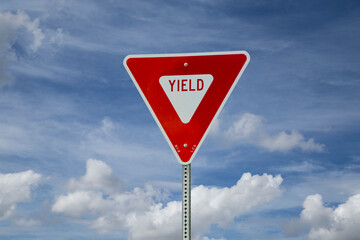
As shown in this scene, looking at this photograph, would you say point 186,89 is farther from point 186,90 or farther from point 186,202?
point 186,202

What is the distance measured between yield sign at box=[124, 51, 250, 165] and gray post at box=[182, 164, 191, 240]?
0.37ft

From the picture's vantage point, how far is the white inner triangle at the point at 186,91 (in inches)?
186

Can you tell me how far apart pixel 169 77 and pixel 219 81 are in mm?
580

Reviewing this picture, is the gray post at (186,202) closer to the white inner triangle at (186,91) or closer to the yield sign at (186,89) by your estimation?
the yield sign at (186,89)

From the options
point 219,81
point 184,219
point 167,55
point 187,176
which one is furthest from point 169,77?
point 184,219

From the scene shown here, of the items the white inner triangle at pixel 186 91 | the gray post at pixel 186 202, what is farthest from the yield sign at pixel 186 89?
the gray post at pixel 186 202

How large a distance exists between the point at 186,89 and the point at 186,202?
4.16ft

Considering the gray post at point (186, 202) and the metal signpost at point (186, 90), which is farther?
the metal signpost at point (186, 90)

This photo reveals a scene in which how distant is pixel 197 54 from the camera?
15.9ft

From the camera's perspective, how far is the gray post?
450cm

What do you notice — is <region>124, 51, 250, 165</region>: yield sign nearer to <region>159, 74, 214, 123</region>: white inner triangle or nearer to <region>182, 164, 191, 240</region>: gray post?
<region>159, 74, 214, 123</region>: white inner triangle

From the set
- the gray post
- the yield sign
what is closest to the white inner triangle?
the yield sign

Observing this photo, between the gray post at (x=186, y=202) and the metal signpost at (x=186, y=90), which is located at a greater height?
the metal signpost at (x=186, y=90)

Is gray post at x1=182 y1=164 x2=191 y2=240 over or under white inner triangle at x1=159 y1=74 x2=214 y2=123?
under
